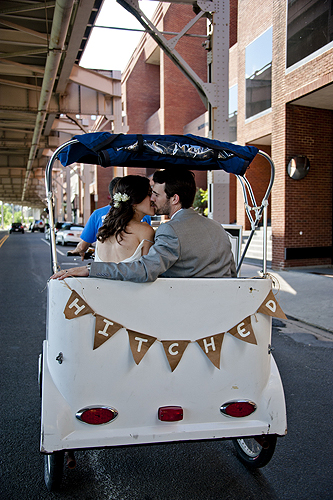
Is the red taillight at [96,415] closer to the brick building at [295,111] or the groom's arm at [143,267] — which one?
the groom's arm at [143,267]

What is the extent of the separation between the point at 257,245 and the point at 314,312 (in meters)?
9.11

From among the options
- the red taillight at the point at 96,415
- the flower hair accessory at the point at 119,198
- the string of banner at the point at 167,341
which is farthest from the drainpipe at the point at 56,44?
the red taillight at the point at 96,415

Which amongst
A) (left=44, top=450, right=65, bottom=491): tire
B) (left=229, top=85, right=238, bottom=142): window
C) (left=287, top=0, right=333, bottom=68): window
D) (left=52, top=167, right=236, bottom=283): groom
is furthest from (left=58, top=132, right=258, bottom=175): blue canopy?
(left=229, top=85, right=238, bottom=142): window

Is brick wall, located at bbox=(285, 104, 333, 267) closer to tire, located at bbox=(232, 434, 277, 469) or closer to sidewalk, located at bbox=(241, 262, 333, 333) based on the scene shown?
sidewalk, located at bbox=(241, 262, 333, 333)

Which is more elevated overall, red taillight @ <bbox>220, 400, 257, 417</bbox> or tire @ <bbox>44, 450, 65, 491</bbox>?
red taillight @ <bbox>220, 400, 257, 417</bbox>

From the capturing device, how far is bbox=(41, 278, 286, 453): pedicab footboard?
2.37 m

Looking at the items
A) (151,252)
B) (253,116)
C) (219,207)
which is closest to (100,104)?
(253,116)

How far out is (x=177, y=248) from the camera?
258 cm

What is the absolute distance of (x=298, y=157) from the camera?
41.3 feet

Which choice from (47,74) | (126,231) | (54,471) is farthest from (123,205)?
(47,74)

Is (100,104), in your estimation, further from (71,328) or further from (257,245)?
(71,328)

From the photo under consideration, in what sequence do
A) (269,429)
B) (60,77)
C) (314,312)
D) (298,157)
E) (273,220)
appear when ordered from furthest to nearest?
(60,77)
(273,220)
(298,157)
(314,312)
(269,429)

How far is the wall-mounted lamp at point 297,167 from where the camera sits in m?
12.5

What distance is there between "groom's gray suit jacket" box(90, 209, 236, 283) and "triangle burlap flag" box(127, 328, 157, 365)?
32 centimetres
